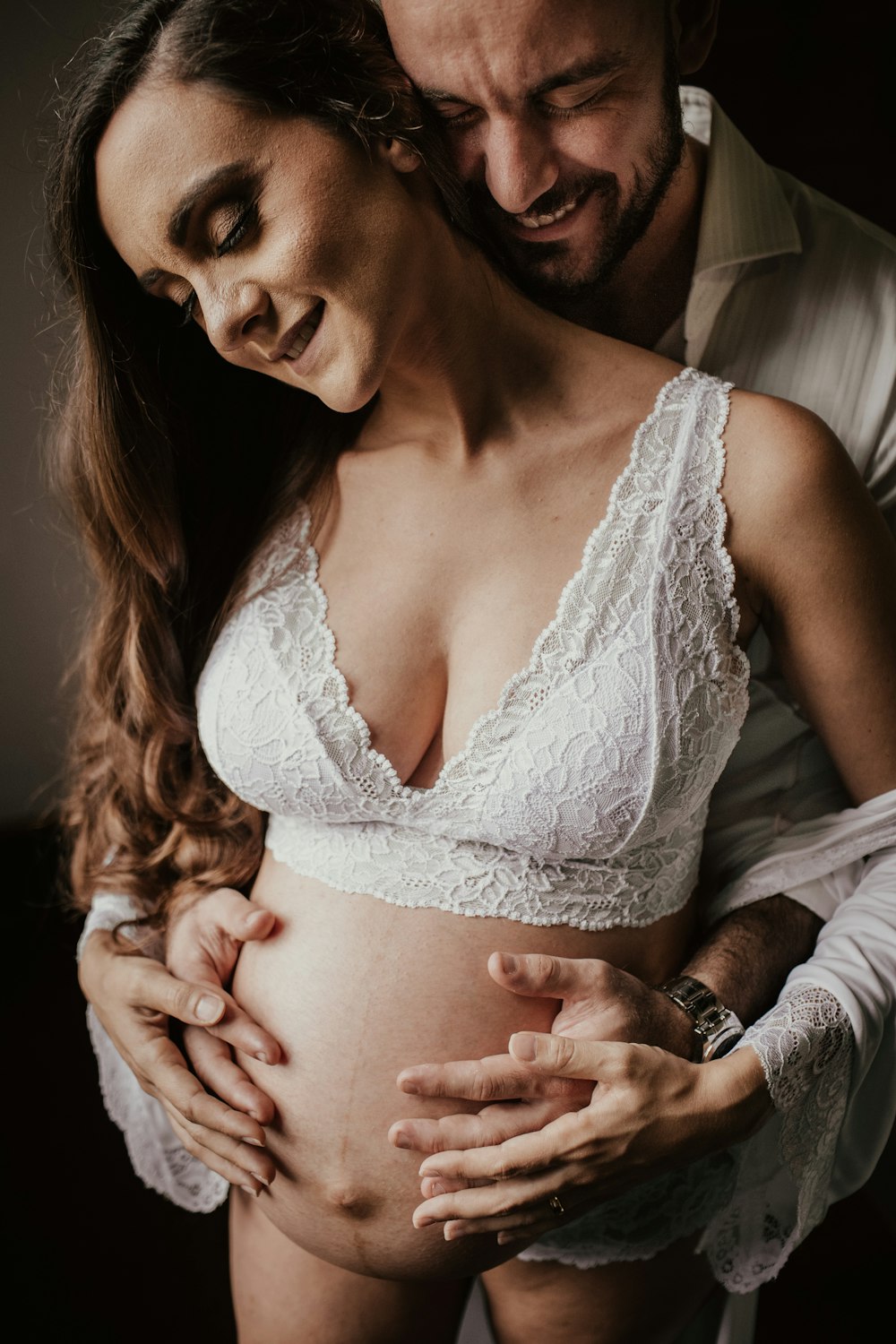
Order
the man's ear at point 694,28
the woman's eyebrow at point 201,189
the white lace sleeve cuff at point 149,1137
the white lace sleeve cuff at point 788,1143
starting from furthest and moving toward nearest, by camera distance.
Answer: the white lace sleeve cuff at point 149,1137, the man's ear at point 694,28, the white lace sleeve cuff at point 788,1143, the woman's eyebrow at point 201,189

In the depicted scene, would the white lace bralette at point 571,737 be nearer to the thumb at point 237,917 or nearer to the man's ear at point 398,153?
the thumb at point 237,917

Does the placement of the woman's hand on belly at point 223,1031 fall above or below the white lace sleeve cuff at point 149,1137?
above

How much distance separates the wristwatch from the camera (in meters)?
1.09

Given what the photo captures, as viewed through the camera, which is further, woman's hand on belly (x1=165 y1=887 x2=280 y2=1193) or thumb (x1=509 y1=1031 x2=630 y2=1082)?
woman's hand on belly (x1=165 y1=887 x2=280 y2=1193)

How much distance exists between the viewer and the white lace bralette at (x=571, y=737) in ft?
3.27

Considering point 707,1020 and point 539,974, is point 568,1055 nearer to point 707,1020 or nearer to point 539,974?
point 539,974

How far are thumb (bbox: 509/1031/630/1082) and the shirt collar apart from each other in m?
0.79

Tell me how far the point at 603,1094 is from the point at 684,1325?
0.46m

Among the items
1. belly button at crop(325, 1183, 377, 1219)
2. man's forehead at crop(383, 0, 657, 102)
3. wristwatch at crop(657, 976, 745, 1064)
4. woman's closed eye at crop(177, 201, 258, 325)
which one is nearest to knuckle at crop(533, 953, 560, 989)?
wristwatch at crop(657, 976, 745, 1064)

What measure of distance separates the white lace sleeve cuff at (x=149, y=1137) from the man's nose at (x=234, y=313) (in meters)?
0.69

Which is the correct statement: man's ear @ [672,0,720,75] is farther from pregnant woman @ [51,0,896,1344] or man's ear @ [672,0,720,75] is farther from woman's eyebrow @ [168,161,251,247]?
woman's eyebrow @ [168,161,251,247]

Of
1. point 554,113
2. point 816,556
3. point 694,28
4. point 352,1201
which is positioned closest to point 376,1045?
point 352,1201

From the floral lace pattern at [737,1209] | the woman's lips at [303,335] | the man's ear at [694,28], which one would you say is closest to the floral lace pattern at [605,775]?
the floral lace pattern at [737,1209]

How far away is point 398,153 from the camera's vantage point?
3.33 ft
